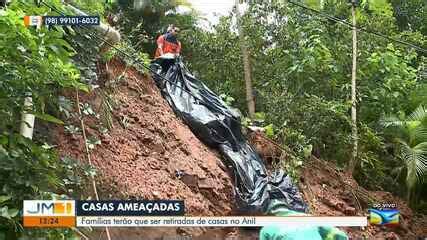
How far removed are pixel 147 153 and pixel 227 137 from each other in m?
1.06

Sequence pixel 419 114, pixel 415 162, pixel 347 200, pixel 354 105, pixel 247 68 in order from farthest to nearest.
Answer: pixel 247 68
pixel 419 114
pixel 354 105
pixel 415 162
pixel 347 200

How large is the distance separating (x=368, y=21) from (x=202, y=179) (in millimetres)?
4496

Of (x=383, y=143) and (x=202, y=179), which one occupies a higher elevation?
(x=383, y=143)

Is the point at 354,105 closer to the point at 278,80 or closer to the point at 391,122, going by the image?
the point at 391,122

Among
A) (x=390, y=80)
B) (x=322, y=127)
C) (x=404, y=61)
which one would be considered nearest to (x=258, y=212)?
(x=322, y=127)

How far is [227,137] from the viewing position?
233 inches

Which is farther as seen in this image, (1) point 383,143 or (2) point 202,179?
(1) point 383,143

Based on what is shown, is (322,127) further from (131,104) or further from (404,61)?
(131,104)

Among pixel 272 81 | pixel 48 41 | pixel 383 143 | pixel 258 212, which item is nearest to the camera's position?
pixel 48 41

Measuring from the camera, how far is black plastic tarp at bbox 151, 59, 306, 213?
5410mm

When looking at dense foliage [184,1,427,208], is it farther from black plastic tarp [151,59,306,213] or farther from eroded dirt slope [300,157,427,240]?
black plastic tarp [151,59,306,213]

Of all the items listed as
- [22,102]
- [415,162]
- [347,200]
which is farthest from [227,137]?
[22,102]

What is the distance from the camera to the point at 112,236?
13.7 ft
